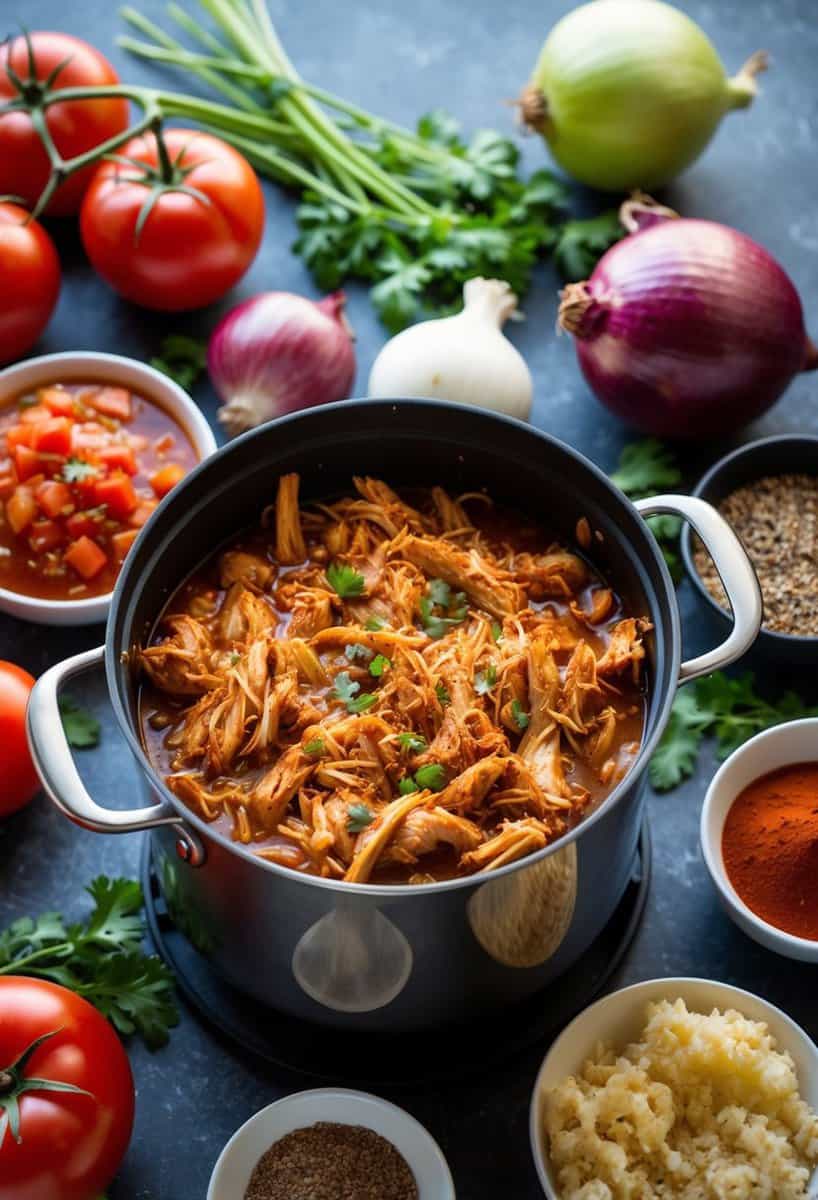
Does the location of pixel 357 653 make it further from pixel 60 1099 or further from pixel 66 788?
pixel 60 1099

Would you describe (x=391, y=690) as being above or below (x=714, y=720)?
above

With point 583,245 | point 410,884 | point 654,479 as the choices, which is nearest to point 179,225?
point 583,245

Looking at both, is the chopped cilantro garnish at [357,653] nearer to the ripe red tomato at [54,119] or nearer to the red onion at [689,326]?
the red onion at [689,326]

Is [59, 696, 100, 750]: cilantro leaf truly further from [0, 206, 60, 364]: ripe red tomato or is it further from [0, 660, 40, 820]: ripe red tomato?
[0, 206, 60, 364]: ripe red tomato

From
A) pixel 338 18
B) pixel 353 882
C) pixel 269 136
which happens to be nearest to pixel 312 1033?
pixel 353 882

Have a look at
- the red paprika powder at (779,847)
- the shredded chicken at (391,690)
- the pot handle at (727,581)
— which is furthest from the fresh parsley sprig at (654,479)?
the pot handle at (727,581)

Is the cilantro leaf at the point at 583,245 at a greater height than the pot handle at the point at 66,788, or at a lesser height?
greater

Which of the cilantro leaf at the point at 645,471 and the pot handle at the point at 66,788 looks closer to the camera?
the pot handle at the point at 66,788

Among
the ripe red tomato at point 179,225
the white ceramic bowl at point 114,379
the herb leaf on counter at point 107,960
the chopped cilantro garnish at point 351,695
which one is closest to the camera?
the chopped cilantro garnish at point 351,695
